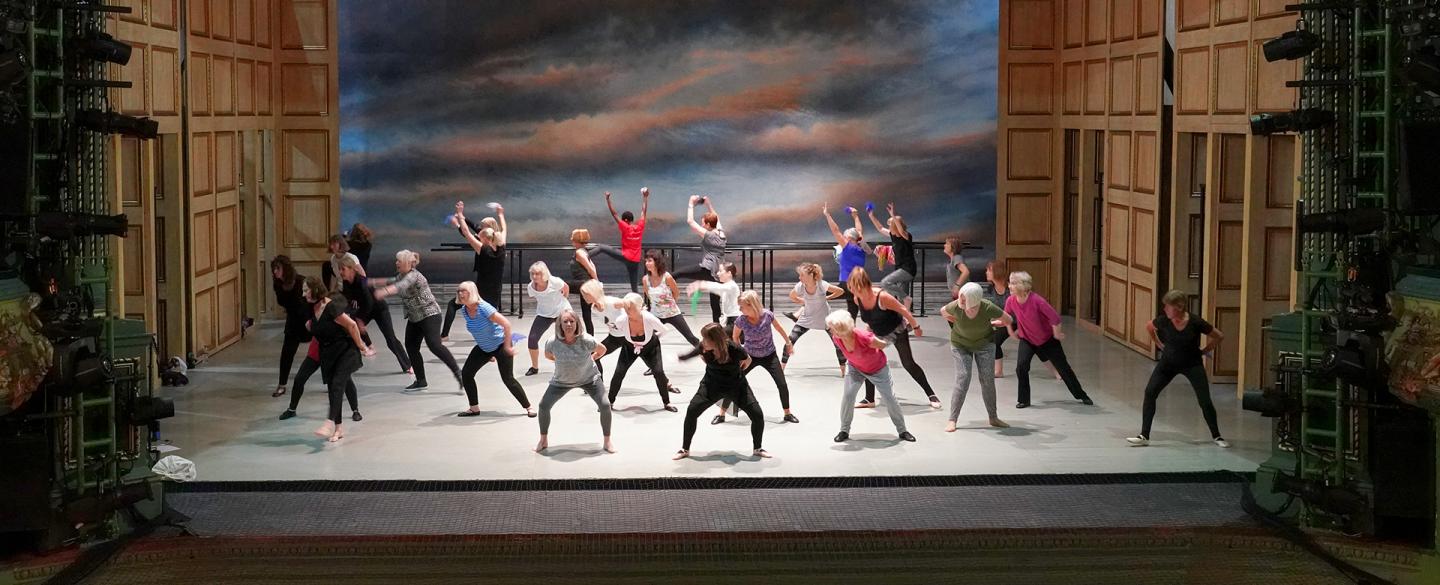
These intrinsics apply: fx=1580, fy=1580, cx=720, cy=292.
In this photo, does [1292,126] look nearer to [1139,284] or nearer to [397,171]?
[1139,284]

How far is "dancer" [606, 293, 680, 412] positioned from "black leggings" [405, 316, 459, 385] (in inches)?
65.1

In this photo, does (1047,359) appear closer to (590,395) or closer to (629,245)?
(590,395)

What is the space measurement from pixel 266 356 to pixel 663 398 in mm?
5065

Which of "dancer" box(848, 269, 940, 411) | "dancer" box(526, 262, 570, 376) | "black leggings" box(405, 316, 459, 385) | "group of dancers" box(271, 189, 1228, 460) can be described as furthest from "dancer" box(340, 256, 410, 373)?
"dancer" box(848, 269, 940, 411)

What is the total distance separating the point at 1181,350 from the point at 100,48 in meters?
7.80

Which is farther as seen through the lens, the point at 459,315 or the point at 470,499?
the point at 459,315

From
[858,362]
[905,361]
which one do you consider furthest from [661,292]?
[858,362]

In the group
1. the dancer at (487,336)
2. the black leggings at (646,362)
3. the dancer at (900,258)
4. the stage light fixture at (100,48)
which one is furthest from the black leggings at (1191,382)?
the stage light fixture at (100,48)

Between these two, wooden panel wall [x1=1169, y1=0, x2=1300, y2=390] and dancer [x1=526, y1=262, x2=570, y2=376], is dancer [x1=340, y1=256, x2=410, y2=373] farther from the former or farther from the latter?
wooden panel wall [x1=1169, y1=0, x2=1300, y2=390]

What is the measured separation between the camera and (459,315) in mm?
19391

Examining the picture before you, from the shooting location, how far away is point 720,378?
11484 millimetres

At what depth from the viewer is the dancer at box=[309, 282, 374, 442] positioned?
39.9 ft

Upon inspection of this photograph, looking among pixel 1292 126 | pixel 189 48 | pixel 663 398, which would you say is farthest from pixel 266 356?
pixel 1292 126

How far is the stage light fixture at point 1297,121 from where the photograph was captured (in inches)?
372
